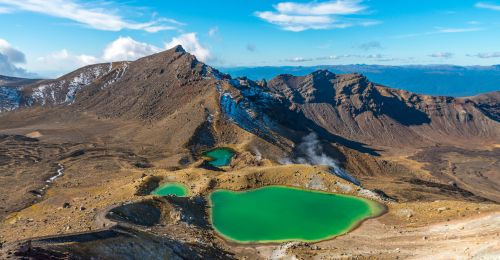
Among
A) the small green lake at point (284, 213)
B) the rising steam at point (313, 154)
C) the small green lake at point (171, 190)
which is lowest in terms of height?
the rising steam at point (313, 154)

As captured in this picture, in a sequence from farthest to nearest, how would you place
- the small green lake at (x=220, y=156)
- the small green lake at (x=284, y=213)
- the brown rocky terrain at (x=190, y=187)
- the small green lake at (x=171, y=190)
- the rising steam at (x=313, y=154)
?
the rising steam at (x=313, y=154)
the small green lake at (x=220, y=156)
the small green lake at (x=171, y=190)
the small green lake at (x=284, y=213)
the brown rocky terrain at (x=190, y=187)

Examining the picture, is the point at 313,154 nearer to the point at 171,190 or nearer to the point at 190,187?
the point at 190,187

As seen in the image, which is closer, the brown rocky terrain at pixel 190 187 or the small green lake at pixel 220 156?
the brown rocky terrain at pixel 190 187

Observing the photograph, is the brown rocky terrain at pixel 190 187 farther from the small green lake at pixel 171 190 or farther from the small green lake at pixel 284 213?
the small green lake at pixel 284 213

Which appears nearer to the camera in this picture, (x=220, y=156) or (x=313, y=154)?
(x=220, y=156)

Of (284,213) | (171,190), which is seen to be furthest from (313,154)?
(284,213)

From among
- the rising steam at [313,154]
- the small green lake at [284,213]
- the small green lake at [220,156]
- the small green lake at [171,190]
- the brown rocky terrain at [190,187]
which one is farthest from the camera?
the rising steam at [313,154]

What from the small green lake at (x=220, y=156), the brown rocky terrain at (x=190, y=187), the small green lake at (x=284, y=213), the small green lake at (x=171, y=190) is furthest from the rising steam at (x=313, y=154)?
the small green lake at (x=284, y=213)
